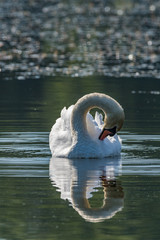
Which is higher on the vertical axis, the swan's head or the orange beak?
the swan's head

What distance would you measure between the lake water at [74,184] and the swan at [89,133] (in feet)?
0.77

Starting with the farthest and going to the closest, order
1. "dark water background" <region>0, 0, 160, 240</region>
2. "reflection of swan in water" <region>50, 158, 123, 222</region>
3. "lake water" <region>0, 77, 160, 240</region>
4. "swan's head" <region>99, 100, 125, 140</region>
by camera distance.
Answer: "swan's head" <region>99, 100, 125, 140</region> < "reflection of swan in water" <region>50, 158, 123, 222</region> < "dark water background" <region>0, 0, 160, 240</region> < "lake water" <region>0, 77, 160, 240</region>

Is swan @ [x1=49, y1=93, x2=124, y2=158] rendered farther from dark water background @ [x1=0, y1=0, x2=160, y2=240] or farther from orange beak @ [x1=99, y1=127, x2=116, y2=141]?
dark water background @ [x1=0, y1=0, x2=160, y2=240]

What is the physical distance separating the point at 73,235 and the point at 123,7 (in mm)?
51027

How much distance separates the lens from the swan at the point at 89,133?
45.4ft

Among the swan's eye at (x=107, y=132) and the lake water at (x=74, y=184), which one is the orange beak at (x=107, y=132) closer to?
the swan's eye at (x=107, y=132)

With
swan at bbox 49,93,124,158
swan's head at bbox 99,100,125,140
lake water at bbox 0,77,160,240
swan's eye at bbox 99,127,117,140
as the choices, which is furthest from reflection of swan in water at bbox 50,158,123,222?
swan's head at bbox 99,100,125,140

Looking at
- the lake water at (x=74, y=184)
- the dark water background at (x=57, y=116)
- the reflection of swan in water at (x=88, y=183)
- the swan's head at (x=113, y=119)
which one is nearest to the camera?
the lake water at (x=74, y=184)

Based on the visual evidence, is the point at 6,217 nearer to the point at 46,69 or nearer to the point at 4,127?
the point at 4,127

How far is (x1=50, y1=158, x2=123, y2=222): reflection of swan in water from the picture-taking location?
1023 cm

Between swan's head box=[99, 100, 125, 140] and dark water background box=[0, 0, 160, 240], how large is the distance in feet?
1.67

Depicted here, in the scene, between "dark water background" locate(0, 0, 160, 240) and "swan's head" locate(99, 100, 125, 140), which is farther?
"swan's head" locate(99, 100, 125, 140)

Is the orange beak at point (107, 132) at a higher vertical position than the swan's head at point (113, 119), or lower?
lower

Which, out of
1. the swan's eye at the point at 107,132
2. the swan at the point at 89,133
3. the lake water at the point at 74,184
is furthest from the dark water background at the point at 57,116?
the swan's eye at the point at 107,132
